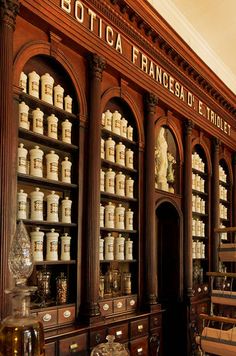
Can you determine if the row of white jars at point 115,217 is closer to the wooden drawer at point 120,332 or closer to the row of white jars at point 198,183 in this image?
the wooden drawer at point 120,332

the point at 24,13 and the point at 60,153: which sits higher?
the point at 24,13

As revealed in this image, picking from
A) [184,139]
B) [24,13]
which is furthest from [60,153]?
[184,139]

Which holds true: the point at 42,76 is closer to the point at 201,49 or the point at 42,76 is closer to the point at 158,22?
the point at 158,22

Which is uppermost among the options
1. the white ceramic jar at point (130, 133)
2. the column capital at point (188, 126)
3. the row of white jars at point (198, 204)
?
the column capital at point (188, 126)

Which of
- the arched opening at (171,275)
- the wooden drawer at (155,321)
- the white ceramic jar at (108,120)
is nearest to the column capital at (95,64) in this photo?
the white ceramic jar at (108,120)

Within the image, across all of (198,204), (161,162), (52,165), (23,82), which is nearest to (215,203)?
(198,204)

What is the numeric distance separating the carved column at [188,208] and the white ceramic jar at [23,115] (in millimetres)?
3271

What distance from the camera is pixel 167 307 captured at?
21.7 feet

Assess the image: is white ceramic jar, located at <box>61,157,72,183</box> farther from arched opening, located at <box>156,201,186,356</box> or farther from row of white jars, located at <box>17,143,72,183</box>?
arched opening, located at <box>156,201,186,356</box>

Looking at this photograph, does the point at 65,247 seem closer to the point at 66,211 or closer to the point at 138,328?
the point at 66,211

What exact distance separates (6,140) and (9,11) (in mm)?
987

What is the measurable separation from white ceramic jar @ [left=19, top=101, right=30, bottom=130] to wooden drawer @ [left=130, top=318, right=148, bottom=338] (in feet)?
7.76

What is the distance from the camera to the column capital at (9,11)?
3711 mm

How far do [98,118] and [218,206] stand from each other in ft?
12.3
